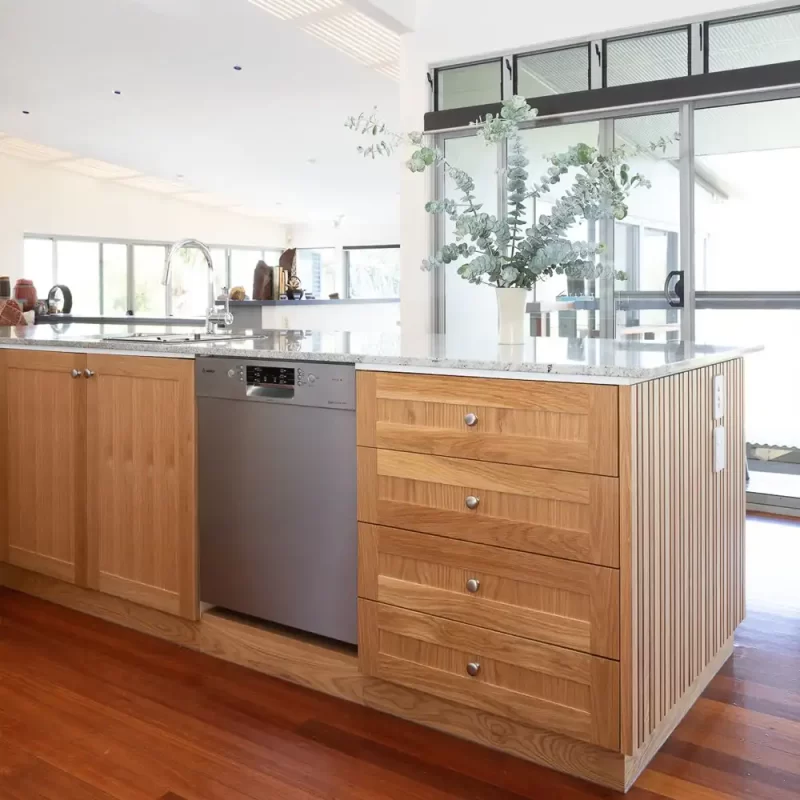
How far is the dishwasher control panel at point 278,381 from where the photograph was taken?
2096 millimetres

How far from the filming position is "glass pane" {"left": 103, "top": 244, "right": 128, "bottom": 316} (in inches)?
471

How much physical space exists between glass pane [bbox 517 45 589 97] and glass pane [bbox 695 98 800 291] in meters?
0.63

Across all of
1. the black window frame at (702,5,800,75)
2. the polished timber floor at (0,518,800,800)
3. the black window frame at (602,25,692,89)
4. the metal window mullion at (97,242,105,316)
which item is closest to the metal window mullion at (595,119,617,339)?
the black window frame at (602,25,692,89)

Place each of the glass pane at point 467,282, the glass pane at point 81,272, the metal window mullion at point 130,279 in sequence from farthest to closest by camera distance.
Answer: the metal window mullion at point 130,279
the glass pane at point 81,272
the glass pane at point 467,282

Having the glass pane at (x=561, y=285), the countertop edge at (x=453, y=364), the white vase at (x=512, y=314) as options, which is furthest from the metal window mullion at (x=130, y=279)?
the white vase at (x=512, y=314)

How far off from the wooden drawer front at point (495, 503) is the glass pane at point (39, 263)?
1005cm

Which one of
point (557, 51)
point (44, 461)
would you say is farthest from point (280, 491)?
point (557, 51)

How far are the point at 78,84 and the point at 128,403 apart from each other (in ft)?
18.9

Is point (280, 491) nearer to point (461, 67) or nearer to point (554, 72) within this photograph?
point (554, 72)

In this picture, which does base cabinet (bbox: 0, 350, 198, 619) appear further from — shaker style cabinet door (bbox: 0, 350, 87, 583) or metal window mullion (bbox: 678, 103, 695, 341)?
metal window mullion (bbox: 678, 103, 695, 341)

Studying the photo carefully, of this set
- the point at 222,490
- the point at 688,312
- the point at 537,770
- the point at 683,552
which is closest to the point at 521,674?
the point at 537,770

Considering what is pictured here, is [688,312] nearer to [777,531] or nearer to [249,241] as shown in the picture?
[777,531]

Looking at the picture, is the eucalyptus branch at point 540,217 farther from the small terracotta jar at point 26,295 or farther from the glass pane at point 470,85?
the small terracotta jar at point 26,295

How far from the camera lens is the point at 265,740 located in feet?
6.55
